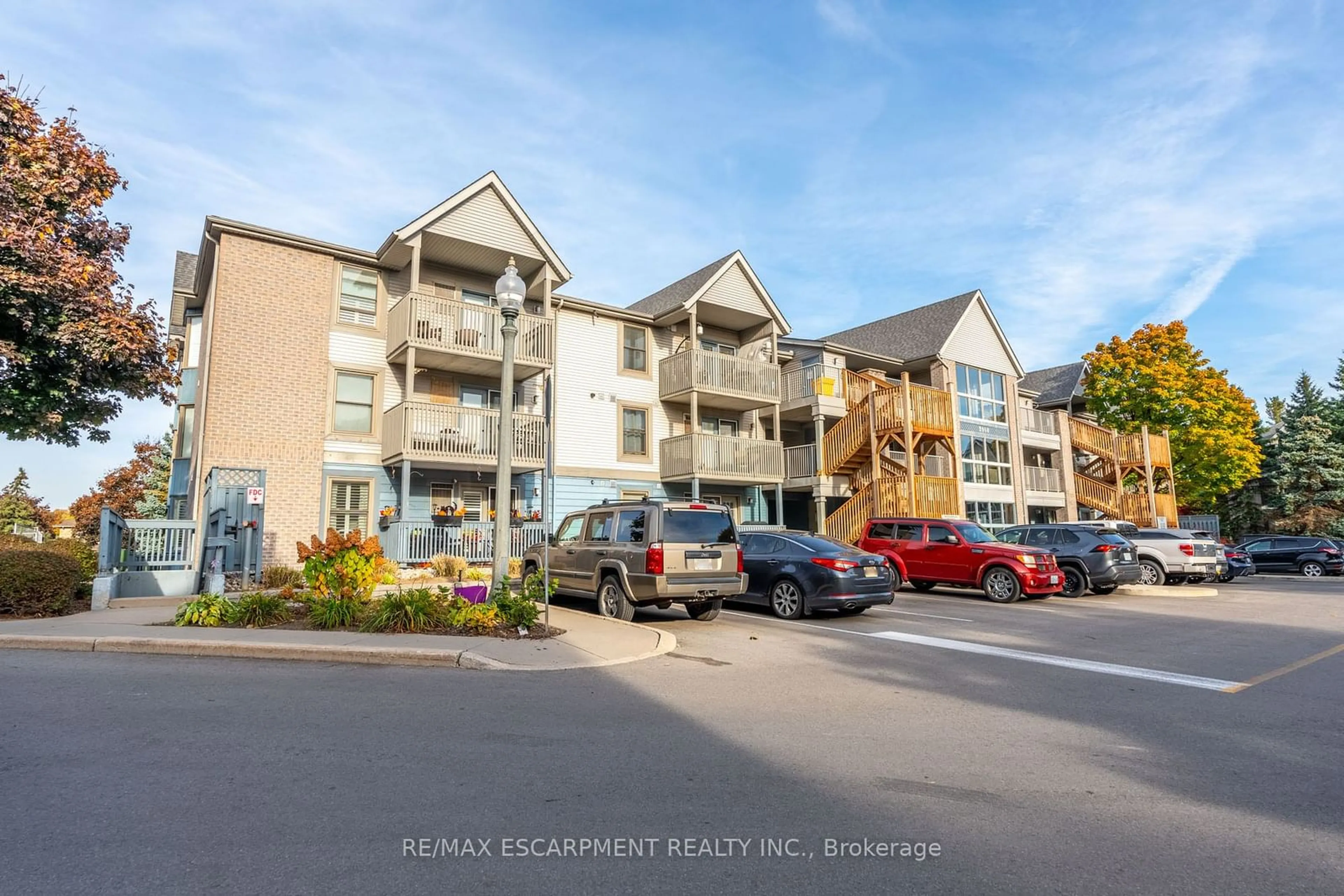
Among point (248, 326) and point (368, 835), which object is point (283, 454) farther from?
point (368, 835)

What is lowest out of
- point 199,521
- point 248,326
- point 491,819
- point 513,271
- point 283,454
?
point 491,819

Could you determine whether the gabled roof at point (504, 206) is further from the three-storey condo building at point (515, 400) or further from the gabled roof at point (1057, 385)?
the gabled roof at point (1057, 385)

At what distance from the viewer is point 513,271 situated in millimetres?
10734

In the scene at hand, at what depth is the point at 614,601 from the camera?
11.5m

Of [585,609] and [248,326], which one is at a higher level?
[248,326]

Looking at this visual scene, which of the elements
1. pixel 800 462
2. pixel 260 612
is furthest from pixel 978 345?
pixel 260 612

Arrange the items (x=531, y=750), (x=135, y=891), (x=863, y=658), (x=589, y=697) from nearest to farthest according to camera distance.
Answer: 1. (x=135, y=891)
2. (x=531, y=750)
3. (x=589, y=697)
4. (x=863, y=658)

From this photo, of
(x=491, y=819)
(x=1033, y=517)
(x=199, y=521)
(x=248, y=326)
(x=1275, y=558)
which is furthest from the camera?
(x=1033, y=517)

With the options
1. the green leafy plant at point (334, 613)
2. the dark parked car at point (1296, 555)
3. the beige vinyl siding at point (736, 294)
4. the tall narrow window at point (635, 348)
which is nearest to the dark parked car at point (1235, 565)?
the dark parked car at point (1296, 555)

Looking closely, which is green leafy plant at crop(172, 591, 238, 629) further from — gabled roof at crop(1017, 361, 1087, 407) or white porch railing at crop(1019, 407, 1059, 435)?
gabled roof at crop(1017, 361, 1087, 407)

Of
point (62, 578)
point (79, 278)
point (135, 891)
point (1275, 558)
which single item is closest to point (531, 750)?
point (135, 891)

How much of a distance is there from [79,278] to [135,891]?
13798mm

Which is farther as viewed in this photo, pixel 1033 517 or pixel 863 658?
pixel 1033 517

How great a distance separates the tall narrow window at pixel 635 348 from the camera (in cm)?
2323
